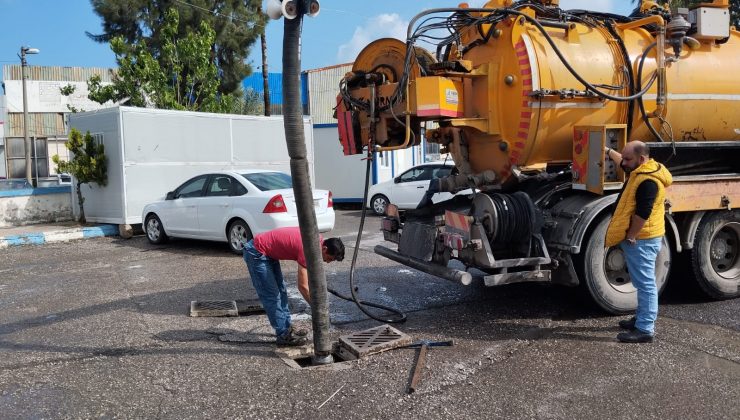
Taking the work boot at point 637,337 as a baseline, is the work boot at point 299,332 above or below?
above

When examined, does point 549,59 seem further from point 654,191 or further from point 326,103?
point 326,103

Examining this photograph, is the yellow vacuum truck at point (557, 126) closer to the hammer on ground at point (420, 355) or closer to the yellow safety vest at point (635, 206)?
the yellow safety vest at point (635, 206)

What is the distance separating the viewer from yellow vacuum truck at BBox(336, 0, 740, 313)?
586cm

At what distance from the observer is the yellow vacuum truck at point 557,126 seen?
586 centimetres

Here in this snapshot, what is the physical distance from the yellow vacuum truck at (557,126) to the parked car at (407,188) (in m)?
8.10

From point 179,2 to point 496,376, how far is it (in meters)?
23.3

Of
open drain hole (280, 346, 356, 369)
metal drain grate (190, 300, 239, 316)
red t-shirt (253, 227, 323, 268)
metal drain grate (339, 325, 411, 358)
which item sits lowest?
open drain hole (280, 346, 356, 369)

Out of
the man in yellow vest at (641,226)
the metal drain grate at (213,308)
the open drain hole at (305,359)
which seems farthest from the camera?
the metal drain grate at (213,308)

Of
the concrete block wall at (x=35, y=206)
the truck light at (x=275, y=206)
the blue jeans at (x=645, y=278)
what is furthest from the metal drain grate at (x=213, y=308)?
the concrete block wall at (x=35, y=206)

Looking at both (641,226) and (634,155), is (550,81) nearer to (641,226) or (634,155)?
(634,155)

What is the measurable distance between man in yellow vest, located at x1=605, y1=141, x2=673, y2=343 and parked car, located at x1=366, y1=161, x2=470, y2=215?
918cm

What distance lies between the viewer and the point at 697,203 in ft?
20.9

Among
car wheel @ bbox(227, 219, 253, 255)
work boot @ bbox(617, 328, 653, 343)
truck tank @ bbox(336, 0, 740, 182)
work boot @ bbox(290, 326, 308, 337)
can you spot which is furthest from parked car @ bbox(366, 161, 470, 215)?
work boot @ bbox(290, 326, 308, 337)

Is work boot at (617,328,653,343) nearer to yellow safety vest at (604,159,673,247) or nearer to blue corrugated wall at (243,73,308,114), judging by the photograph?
yellow safety vest at (604,159,673,247)
